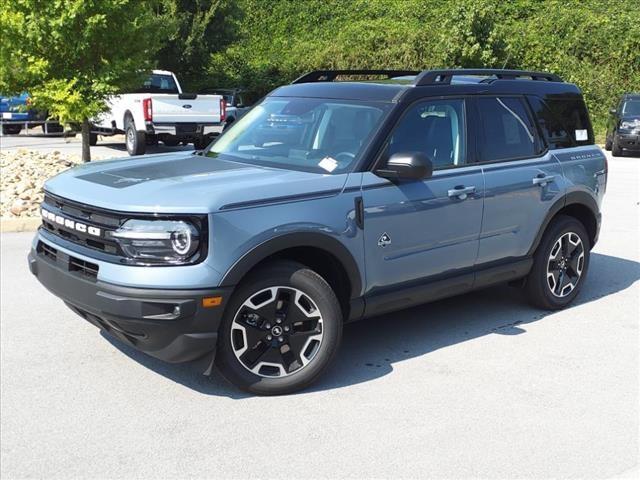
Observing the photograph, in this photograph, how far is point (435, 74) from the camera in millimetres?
4992

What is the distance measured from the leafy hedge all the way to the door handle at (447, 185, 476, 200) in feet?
67.8

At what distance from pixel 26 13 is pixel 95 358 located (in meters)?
8.40

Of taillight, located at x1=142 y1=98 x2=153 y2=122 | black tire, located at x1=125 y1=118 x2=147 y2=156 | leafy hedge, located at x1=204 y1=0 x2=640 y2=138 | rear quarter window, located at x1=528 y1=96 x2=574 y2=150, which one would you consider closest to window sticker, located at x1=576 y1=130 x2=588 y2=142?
rear quarter window, located at x1=528 y1=96 x2=574 y2=150

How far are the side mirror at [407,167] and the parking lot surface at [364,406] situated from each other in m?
1.21

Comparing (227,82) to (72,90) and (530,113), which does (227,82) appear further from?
(530,113)

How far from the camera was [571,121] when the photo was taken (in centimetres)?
606

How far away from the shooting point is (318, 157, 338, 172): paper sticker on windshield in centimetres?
449

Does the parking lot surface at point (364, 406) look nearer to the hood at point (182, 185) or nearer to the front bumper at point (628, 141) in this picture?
the hood at point (182, 185)

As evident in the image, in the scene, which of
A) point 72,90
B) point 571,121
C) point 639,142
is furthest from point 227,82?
point 571,121

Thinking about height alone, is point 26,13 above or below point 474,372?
above

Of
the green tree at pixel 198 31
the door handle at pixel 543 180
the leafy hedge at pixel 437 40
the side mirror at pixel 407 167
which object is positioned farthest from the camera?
the green tree at pixel 198 31

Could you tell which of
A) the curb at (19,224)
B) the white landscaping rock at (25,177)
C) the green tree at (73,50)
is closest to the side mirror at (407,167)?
the curb at (19,224)

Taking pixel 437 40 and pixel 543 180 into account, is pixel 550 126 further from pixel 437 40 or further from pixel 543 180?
pixel 437 40

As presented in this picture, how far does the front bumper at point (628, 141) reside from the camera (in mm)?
19281
